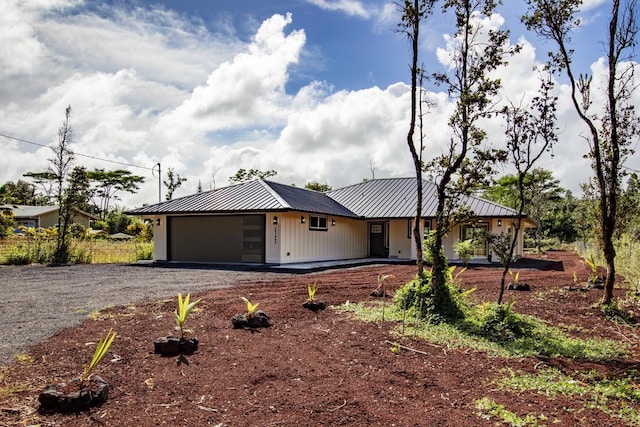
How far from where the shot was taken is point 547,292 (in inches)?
317

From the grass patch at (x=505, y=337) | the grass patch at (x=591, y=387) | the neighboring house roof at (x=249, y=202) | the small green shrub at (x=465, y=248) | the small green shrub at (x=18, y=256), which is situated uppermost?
the neighboring house roof at (x=249, y=202)

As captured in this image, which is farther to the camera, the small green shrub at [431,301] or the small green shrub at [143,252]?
the small green shrub at [143,252]

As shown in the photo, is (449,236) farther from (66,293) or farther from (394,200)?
(66,293)

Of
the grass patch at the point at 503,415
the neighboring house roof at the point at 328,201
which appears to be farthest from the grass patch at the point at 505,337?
the neighboring house roof at the point at 328,201

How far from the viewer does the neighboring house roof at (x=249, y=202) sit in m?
14.8

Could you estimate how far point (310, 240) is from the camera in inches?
643

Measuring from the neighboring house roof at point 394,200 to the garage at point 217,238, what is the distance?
5665mm

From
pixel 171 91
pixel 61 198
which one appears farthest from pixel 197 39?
pixel 61 198

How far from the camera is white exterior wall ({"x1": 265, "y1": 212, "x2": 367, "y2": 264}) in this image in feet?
48.5

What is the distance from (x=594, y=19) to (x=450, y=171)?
314 cm

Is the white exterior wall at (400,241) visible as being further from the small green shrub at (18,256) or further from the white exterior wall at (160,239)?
the small green shrub at (18,256)

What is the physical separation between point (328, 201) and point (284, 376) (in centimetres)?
1643

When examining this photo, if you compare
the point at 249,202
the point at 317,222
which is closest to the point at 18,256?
the point at 249,202

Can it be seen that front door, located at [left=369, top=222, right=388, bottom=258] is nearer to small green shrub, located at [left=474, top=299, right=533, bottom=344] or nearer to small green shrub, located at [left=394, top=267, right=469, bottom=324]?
small green shrub, located at [left=394, top=267, right=469, bottom=324]
